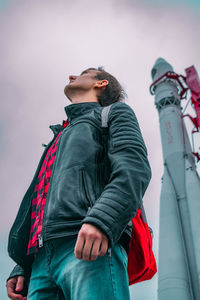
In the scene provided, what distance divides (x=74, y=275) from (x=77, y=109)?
1311 mm

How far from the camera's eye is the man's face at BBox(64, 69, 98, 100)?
111 inches

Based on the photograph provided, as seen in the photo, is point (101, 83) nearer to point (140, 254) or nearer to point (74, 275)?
point (140, 254)

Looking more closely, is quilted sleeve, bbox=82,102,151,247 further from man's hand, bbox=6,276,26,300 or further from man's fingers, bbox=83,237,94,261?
man's hand, bbox=6,276,26,300

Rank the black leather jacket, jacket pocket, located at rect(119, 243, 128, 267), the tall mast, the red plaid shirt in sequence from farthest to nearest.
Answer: the tall mast < the red plaid shirt < jacket pocket, located at rect(119, 243, 128, 267) < the black leather jacket

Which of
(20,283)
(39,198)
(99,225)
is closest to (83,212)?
(99,225)

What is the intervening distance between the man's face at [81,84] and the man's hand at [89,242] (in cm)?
146

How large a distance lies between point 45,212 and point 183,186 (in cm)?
1238

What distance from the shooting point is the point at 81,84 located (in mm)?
2834

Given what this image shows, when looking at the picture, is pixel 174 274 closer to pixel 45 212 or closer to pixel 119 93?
pixel 119 93

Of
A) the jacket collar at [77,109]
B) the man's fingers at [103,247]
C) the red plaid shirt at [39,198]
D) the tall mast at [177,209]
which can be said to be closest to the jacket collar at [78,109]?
the jacket collar at [77,109]

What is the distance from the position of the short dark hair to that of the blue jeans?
1.43 m

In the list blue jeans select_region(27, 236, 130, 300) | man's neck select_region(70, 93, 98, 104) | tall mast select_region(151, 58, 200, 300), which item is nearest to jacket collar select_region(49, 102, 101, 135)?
man's neck select_region(70, 93, 98, 104)

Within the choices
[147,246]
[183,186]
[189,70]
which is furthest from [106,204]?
[189,70]

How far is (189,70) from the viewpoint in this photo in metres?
17.0
